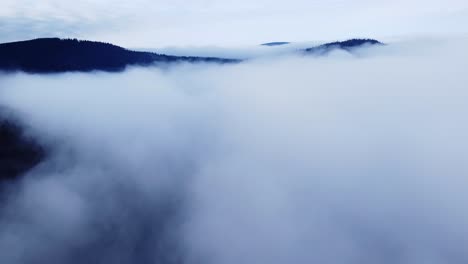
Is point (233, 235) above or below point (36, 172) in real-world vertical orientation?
below

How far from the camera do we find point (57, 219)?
5148 inches

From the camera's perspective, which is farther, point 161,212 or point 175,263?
point 161,212

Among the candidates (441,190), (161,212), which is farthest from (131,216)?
(441,190)

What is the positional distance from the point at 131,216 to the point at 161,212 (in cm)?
1114

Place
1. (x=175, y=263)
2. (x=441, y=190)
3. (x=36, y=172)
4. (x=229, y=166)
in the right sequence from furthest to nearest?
1. (x=229, y=166)
2. (x=441, y=190)
3. (x=36, y=172)
4. (x=175, y=263)

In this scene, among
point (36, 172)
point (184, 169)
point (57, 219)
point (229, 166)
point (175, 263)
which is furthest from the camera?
point (229, 166)

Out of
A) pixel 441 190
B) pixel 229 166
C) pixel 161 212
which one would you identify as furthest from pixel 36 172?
pixel 441 190

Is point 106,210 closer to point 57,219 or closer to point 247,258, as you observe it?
point 57,219

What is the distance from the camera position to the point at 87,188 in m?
149

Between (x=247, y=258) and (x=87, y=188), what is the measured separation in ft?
241

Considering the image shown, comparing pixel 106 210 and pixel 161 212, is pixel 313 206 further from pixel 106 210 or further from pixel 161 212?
pixel 106 210

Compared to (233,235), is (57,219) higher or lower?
higher

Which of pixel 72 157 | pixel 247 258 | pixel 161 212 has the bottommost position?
pixel 247 258

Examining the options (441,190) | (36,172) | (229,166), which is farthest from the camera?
(229,166)
